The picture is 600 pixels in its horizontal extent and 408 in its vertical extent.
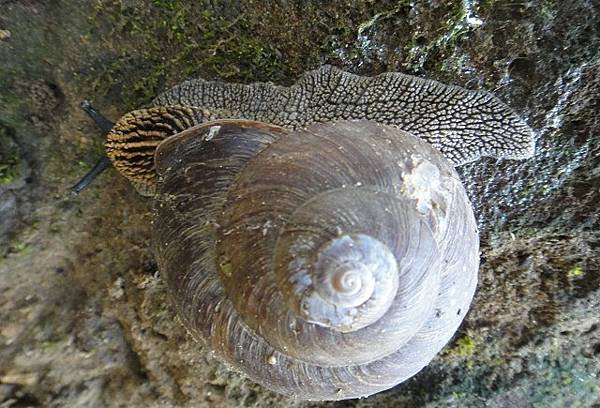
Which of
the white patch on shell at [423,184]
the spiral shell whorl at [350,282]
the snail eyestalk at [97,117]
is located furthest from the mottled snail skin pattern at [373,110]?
the spiral shell whorl at [350,282]

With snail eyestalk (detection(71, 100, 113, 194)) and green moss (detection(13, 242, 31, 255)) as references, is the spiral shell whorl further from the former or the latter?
green moss (detection(13, 242, 31, 255))

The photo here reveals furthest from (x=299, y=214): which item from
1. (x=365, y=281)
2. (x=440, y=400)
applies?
(x=440, y=400)

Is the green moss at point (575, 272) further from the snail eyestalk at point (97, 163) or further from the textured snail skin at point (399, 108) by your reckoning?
the snail eyestalk at point (97, 163)

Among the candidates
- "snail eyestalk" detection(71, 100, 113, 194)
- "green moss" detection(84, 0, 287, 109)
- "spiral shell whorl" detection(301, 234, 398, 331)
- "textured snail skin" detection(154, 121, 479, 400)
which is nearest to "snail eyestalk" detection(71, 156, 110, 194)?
"snail eyestalk" detection(71, 100, 113, 194)

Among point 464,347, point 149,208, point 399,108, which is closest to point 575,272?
point 464,347

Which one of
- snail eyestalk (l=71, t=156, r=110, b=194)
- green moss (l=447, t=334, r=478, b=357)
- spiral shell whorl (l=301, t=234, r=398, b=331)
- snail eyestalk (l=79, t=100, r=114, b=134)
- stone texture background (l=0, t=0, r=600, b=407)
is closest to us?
spiral shell whorl (l=301, t=234, r=398, b=331)

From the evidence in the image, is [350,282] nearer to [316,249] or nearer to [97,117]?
[316,249]

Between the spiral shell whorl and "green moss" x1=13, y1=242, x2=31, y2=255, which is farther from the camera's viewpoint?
"green moss" x1=13, y1=242, x2=31, y2=255
